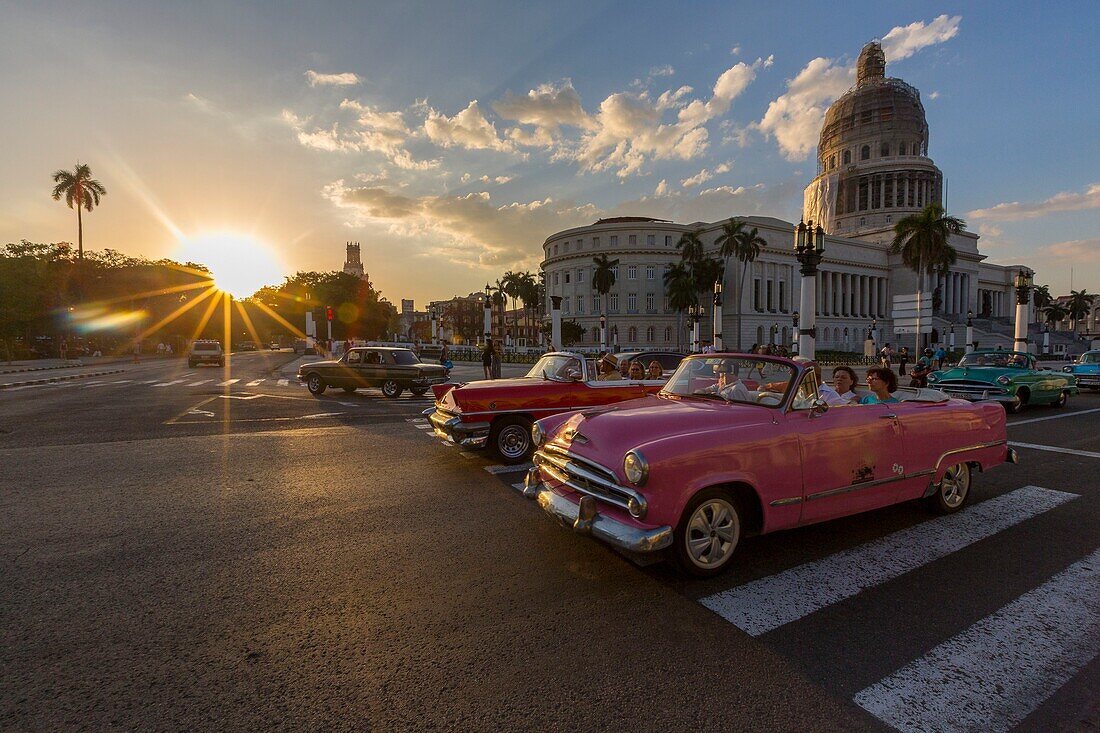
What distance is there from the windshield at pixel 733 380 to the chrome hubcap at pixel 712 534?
108 centimetres

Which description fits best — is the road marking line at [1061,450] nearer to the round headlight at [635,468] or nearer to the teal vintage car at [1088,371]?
the round headlight at [635,468]

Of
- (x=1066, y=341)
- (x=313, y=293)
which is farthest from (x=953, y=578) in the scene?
(x=1066, y=341)

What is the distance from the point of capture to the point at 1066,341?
237 feet

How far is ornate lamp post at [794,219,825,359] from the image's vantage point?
631 inches

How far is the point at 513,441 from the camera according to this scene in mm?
7902

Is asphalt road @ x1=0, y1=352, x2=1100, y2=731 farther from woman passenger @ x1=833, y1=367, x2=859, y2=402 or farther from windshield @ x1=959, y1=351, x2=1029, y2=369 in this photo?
windshield @ x1=959, y1=351, x2=1029, y2=369

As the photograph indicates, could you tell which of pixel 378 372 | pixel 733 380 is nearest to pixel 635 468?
pixel 733 380

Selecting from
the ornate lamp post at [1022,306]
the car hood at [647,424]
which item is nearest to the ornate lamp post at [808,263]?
the car hood at [647,424]

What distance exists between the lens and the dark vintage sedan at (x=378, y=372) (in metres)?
16.4

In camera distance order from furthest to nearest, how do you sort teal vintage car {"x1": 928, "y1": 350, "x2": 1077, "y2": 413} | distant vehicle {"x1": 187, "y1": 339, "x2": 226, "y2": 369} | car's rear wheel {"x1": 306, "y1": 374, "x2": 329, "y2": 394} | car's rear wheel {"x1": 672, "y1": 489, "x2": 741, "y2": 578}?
distant vehicle {"x1": 187, "y1": 339, "x2": 226, "y2": 369} < car's rear wheel {"x1": 306, "y1": 374, "x2": 329, "y2": 394} < teal vintage car {"x1": 928, "y1": 350, "x2": 1077, "y2": 413} < car's rear wheel {"x1": 672, "y1": 489, "x2": 741, "y2": 578}

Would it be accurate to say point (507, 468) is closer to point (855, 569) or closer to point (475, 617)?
point (475, 617)

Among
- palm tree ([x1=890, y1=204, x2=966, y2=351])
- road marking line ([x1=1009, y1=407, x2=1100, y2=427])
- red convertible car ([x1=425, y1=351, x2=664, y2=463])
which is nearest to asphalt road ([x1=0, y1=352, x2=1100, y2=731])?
red convertible car ([x1=425, y1=351, x2=664, y2=463])

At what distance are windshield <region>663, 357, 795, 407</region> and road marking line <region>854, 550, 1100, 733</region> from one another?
2.00m

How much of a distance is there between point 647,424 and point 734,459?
2.36 feet
